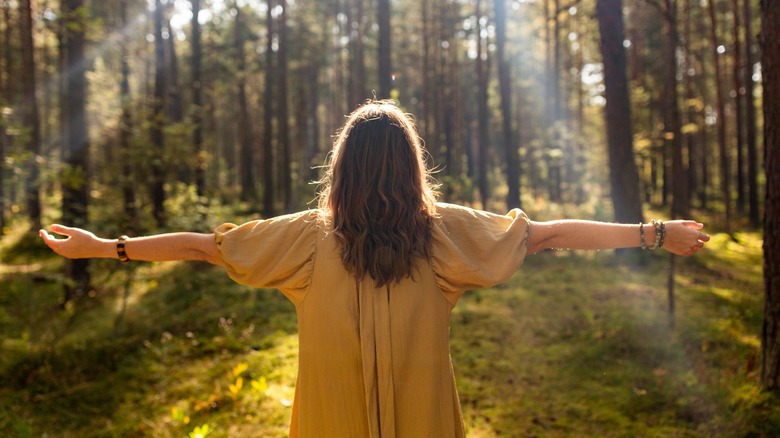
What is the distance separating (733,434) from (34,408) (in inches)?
278

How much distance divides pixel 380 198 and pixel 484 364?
208 inches

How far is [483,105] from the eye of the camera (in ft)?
77.6

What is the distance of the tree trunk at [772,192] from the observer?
4.64 metres

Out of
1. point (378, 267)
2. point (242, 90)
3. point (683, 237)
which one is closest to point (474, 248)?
point (378, 267)

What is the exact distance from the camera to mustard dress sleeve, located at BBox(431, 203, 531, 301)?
2.52 meters

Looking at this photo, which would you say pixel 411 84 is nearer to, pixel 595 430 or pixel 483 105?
pixel 483 105

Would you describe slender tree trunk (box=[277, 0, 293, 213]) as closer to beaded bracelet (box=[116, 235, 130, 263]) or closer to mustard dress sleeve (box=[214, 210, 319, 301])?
beaded bracelet (box=[116, 235, 130, 263])

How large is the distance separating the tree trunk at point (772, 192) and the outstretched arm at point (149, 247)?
4.59 meters

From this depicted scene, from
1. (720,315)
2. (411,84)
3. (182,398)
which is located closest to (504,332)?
(720,315)

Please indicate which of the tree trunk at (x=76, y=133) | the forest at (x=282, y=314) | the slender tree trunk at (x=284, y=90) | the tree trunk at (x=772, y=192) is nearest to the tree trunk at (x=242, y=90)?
the slender tree trunk at (x=284, y=90)

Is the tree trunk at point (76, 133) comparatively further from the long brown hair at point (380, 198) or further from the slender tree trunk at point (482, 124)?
the slender tree trunk at point (482, 124)

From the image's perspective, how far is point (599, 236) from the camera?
2641 millimetres

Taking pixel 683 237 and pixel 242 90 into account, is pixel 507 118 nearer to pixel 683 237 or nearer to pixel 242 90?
pixel 242 90

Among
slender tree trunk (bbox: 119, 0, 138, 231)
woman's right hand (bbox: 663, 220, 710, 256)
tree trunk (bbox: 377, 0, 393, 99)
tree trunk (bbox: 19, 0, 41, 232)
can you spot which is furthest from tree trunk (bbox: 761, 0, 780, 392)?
tree trunk (bbox: 19, 0, 41, 232)
